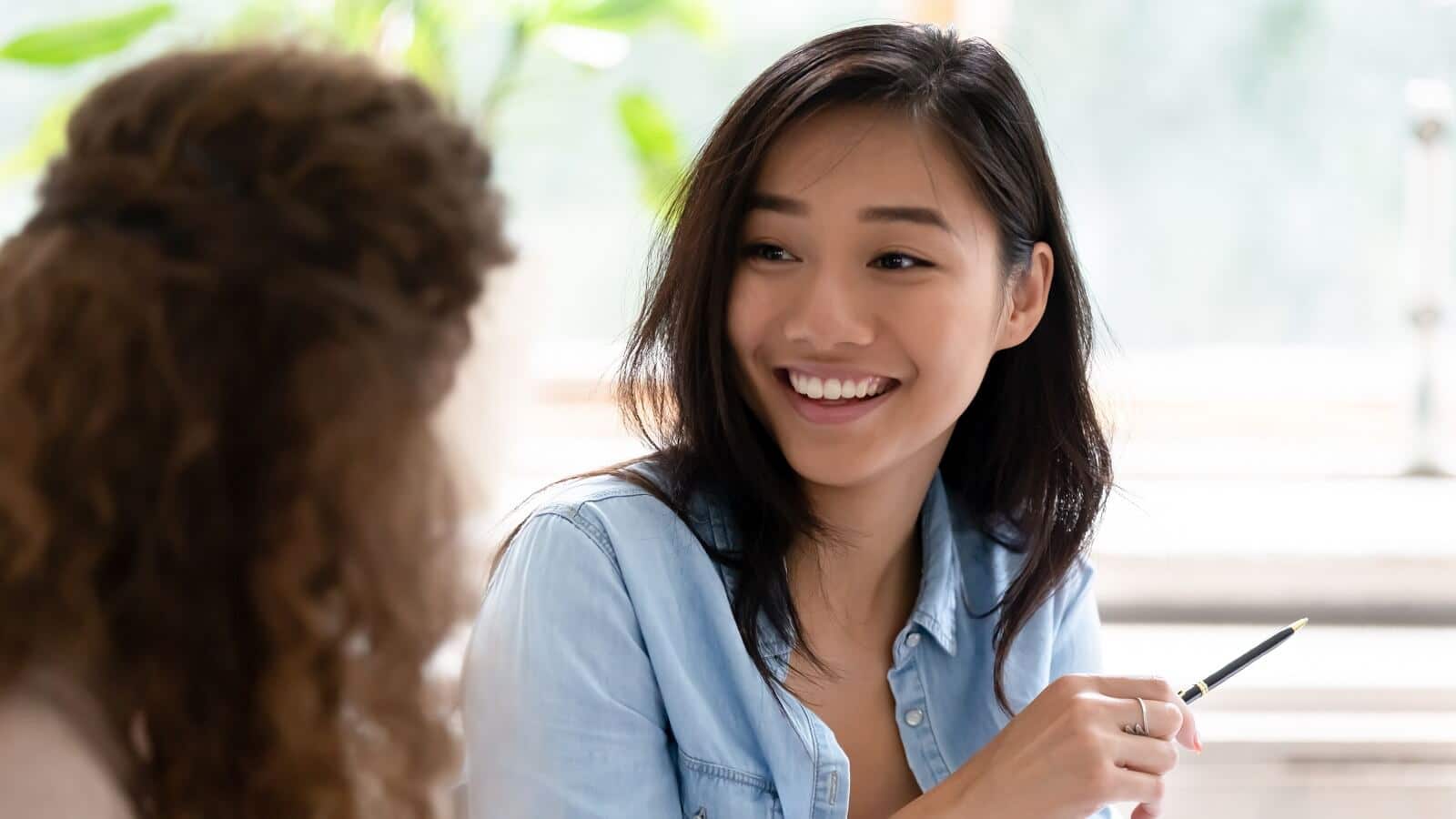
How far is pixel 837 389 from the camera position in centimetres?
109

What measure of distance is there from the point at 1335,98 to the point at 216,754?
1797 mm

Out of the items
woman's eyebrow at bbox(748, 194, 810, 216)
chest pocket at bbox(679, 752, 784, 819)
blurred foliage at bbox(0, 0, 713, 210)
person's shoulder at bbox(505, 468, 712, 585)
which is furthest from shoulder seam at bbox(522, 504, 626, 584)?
blurred foliage at bbox(0, 0, 713, 210)

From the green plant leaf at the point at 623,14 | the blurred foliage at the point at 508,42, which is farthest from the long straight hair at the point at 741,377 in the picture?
the green plant leaf at the point at 623,14

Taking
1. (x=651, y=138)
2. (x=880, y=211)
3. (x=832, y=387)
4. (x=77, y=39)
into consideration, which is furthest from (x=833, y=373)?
(x=77, y=39)

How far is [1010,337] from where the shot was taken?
121 cm

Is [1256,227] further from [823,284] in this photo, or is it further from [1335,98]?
[823,284]

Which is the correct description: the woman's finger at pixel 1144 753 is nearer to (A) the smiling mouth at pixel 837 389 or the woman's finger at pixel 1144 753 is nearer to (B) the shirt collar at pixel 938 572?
(B) the shirt collar at pixel 938 572

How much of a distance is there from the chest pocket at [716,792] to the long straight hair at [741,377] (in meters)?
0.08

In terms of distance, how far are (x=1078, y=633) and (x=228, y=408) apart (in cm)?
90

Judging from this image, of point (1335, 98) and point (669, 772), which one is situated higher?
point (1335, 98)

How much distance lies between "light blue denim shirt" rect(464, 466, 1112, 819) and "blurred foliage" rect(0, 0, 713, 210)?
745mm

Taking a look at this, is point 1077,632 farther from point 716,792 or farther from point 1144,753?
point 716,792

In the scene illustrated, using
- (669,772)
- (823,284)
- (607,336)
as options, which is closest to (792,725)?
(669,772)

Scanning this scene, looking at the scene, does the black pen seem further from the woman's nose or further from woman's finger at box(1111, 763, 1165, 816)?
the woman's nose
